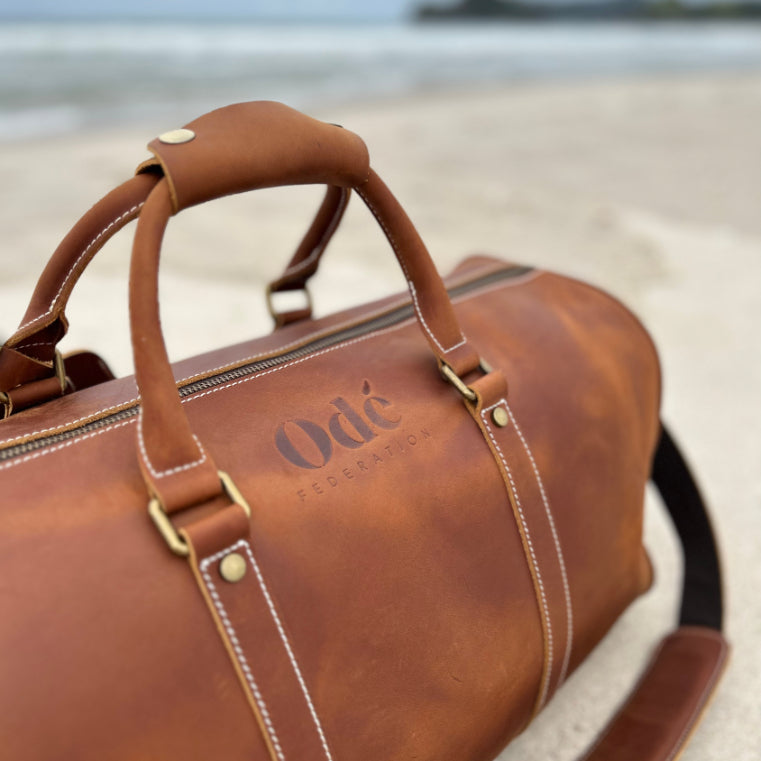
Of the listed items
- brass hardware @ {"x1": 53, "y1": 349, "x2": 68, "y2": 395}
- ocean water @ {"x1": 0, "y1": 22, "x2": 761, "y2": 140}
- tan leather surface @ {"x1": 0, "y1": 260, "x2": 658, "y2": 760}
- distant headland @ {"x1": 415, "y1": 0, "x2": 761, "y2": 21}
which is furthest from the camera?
distant headland @ {"x1": 415, "y1": 0, "x2": 761, "y2": 21}

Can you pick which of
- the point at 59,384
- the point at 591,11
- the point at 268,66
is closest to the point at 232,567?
the point at 59,384

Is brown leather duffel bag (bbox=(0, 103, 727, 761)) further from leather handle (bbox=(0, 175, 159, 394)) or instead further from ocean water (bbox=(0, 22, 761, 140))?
ocean water (bbox=(0, 22, 761, 140))

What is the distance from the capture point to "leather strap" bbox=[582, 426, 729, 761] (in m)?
1.14

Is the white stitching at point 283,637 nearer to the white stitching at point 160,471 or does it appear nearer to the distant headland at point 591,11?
the white stitching at point 160,471

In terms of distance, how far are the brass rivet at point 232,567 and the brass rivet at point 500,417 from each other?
1.28 ft

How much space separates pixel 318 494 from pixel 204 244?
2.99m

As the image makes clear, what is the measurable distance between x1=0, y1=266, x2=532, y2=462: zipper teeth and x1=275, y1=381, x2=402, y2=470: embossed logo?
0.09m

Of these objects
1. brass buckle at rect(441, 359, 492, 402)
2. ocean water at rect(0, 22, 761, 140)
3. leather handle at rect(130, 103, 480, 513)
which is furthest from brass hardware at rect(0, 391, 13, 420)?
ocean water at rect(0, 22, 761, 140)

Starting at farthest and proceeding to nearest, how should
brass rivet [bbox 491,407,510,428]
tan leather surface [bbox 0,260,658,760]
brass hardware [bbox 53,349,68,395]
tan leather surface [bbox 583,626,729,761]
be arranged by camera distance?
tan leather surface [bbox 583,626,729,761], brass rivet [bbox 491,407,510,428], brass hardware [bbox 53,349,68,395], tan leather surface [bbox 0,260,658,760]

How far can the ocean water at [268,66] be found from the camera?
8289mm

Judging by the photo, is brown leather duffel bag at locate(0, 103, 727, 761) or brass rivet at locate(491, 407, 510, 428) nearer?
brown leather duffel bag at locate(0, 103, 727, 761)

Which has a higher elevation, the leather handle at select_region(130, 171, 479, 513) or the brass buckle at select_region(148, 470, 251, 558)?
the leather handle at select_region(130, 171, 479, 513)

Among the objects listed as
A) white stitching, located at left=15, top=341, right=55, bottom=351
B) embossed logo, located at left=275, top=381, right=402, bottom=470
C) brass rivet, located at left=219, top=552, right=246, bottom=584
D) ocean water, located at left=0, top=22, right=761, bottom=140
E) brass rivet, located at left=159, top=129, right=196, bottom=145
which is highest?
brass rivet, located at left=159, top=129, right=196, bottom=145

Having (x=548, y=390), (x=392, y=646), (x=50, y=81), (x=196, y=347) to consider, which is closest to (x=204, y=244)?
(x=196, y=347)
